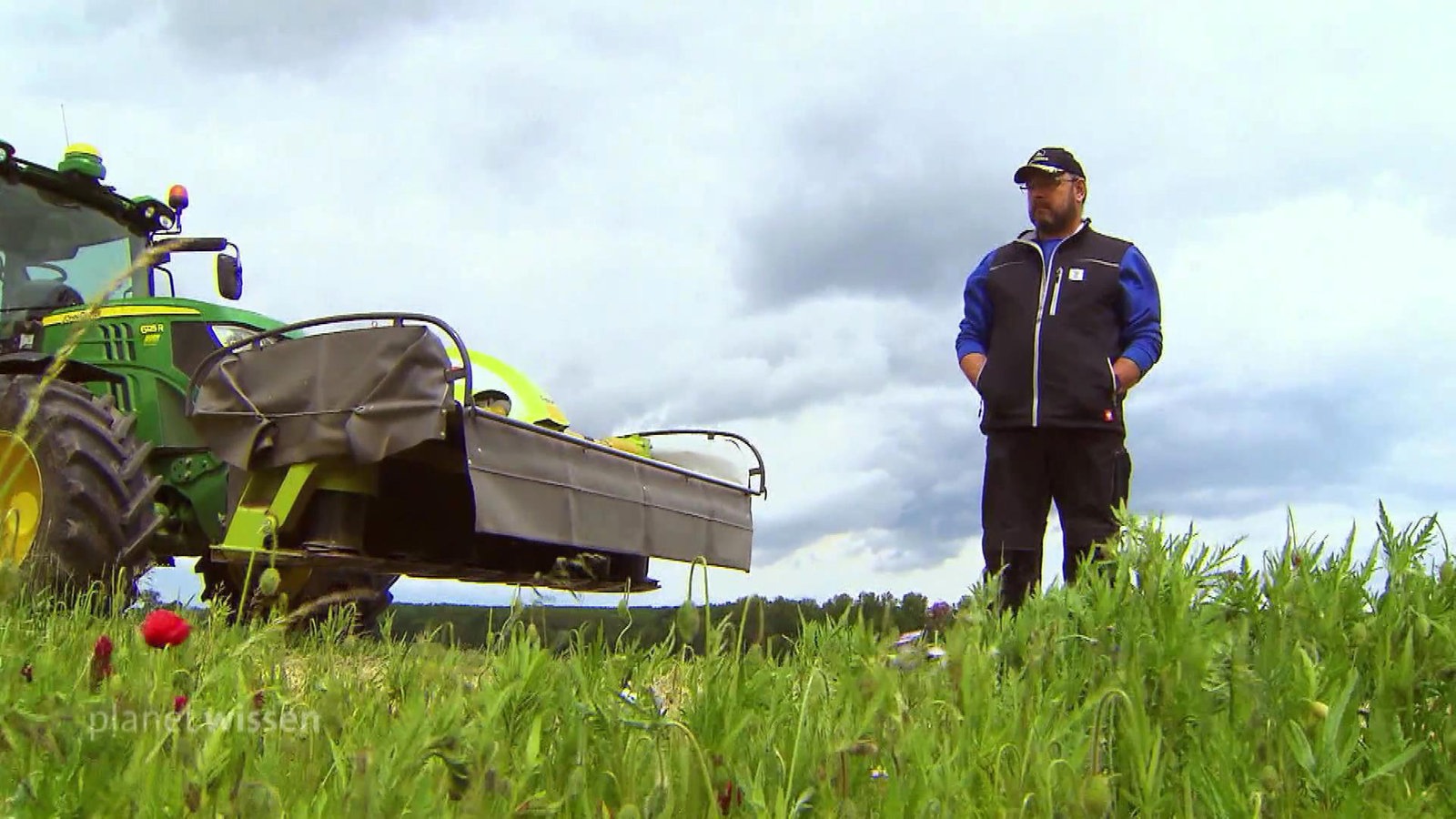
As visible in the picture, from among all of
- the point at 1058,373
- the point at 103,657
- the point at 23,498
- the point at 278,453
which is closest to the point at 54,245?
the point at 23,498

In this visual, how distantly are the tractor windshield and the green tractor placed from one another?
0.5 inches

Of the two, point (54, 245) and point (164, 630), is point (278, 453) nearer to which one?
point (54, 245)

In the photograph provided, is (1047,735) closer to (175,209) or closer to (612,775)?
(612,775)

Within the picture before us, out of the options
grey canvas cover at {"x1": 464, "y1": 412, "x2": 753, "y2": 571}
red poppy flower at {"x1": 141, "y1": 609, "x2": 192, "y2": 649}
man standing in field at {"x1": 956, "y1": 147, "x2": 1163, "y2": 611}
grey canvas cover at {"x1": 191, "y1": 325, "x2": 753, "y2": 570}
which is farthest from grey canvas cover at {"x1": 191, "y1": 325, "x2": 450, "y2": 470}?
red poppy flower at {"x1": 141, "y1": 609, "x2": 192, "y2": 649}

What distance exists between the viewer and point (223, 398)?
5.74 metres

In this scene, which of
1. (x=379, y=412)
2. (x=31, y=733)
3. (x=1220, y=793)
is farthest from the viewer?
(x=379, y=412)

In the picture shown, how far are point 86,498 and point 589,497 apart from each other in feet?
7.28

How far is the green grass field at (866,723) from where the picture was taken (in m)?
1.55

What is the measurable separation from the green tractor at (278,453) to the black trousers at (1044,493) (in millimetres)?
1593

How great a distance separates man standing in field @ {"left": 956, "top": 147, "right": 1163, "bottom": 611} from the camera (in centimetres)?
468

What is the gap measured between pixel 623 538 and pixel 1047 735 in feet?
14.0

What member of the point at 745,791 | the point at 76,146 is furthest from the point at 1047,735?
the point at 76,146

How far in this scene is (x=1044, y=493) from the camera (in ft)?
15.7

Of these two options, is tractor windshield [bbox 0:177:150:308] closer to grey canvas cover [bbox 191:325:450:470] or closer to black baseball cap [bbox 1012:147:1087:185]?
grey canvas cover [bbox 191:325:450:470]
